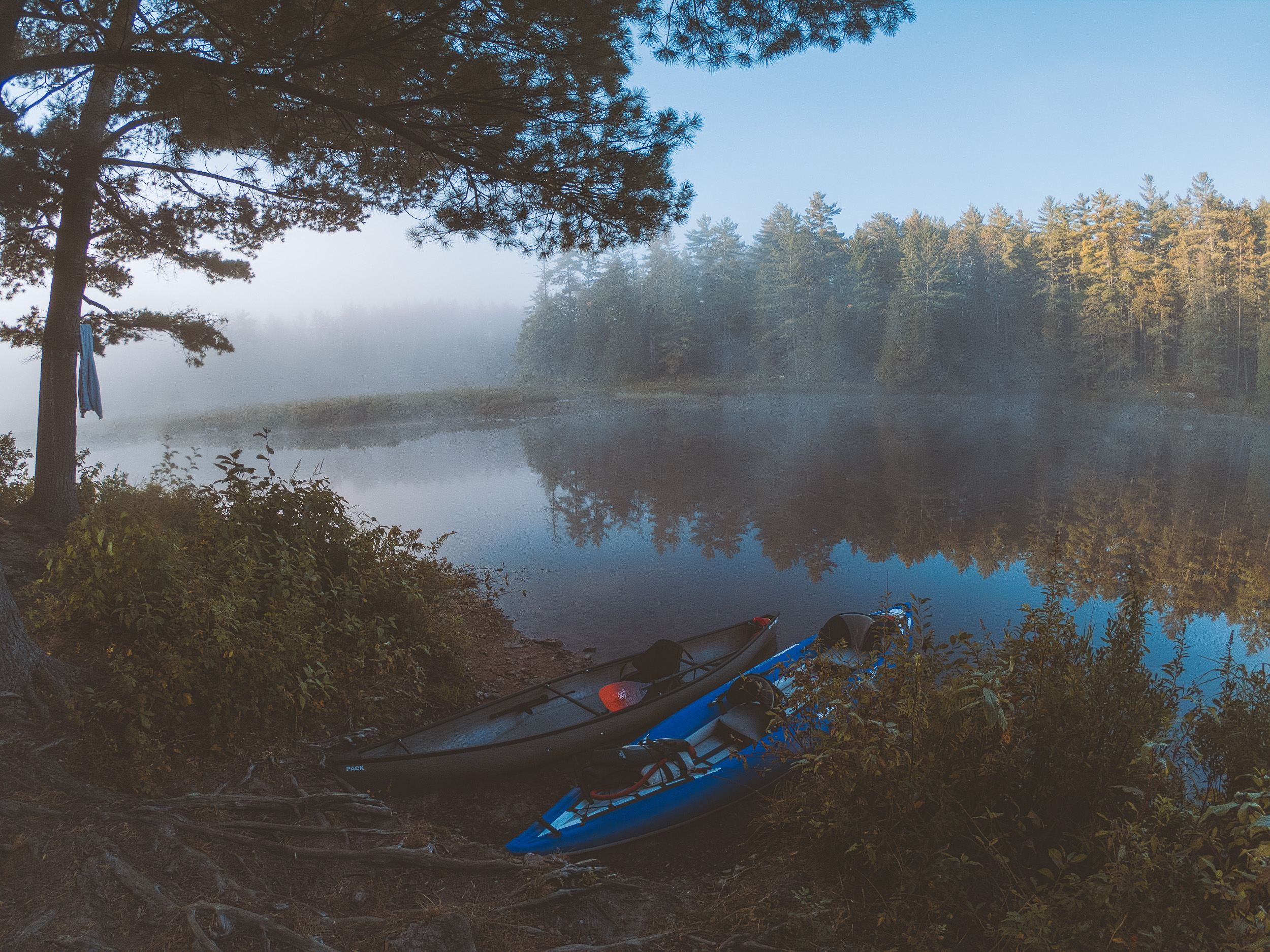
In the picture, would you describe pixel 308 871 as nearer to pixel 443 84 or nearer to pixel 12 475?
pixel 443 84

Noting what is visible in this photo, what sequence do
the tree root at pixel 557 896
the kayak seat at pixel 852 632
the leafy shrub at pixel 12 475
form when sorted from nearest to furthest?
the tree root at pixel 557 896, the kayak seat at pixel 852 632, the leafy shrub at pixel 12 475

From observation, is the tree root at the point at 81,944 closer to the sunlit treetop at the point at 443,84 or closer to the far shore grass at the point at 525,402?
the sunlit treetop at the point at 443,84

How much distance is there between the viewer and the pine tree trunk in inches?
352

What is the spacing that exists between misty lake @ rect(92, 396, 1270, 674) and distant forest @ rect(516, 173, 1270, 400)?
11.0m

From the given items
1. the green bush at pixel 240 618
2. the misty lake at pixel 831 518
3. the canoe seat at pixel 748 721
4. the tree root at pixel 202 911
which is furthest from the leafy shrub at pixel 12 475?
the canoe seat at pixel 748 721

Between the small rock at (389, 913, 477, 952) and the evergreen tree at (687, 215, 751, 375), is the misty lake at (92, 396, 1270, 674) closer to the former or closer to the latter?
the small rock at (389, 913, 477, 952)

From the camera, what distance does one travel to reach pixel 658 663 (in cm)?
757

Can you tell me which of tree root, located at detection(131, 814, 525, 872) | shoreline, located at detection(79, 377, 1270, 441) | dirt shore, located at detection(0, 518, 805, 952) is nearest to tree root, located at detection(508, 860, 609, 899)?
dirt shore, located at detection(0, 518, 805, 952)

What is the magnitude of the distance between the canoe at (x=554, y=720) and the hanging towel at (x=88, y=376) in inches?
344

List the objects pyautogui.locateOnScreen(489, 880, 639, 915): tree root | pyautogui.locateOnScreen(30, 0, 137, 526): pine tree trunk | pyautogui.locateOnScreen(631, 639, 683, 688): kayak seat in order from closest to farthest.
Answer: pyautogui.locateOnScreen(489, 880, 639, 915): tree root < pyautogui.locateOnScreen(631, 639, 683, 688): kayak seat < pyautogui.locateOnScreen(30, 0, 137, 526): pine tree trunk

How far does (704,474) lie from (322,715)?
18400 millimetres

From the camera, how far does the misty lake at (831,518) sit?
11125 millimetres

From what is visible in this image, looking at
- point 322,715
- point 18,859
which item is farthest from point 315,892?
point 322,715

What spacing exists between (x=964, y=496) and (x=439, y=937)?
19207mm
